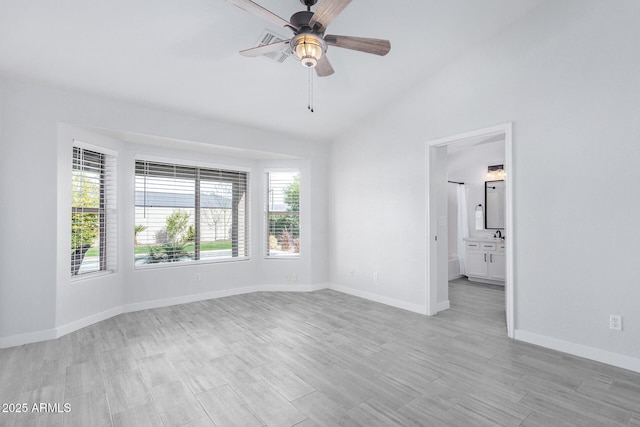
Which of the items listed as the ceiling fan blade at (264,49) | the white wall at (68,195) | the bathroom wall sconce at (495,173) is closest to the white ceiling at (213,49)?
the white wall at (68,195)

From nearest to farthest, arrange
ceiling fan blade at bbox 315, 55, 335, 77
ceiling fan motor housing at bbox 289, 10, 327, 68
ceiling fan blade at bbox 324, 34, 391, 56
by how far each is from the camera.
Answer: ceiling fan motor housing at bbox 289, 10, 327, 68, ceiling fan blade at bbox 324, 34, 391, 56, ceiling fan blade at bbox 315, 55, 335, 77

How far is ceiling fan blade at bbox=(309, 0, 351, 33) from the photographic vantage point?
6.43ft

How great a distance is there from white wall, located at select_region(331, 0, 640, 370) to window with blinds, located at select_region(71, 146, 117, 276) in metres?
4.30

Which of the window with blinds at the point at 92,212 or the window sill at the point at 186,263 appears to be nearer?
the window with blinds at the point at 92,212

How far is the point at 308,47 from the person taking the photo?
228 centimetres

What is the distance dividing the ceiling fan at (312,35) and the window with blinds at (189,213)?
3035 mm

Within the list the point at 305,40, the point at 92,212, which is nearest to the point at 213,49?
the point at 305,40

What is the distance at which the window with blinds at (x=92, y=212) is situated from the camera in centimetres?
387

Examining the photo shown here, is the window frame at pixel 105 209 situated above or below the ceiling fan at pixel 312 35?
below

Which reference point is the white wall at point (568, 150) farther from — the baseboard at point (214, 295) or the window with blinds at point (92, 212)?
the window with blinds at point (92, 212)

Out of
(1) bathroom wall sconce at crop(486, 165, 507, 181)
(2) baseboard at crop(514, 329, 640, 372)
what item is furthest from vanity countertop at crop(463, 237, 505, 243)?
(2) baseboard at crop(514, 329, 640, 372)

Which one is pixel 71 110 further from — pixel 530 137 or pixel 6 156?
pixel 530 137

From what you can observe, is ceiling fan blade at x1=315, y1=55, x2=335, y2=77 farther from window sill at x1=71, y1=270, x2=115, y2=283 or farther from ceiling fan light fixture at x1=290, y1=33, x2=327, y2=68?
window sill at x1=71, y1=270, x2=115, y2=283

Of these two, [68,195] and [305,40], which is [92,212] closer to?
[68,195]
